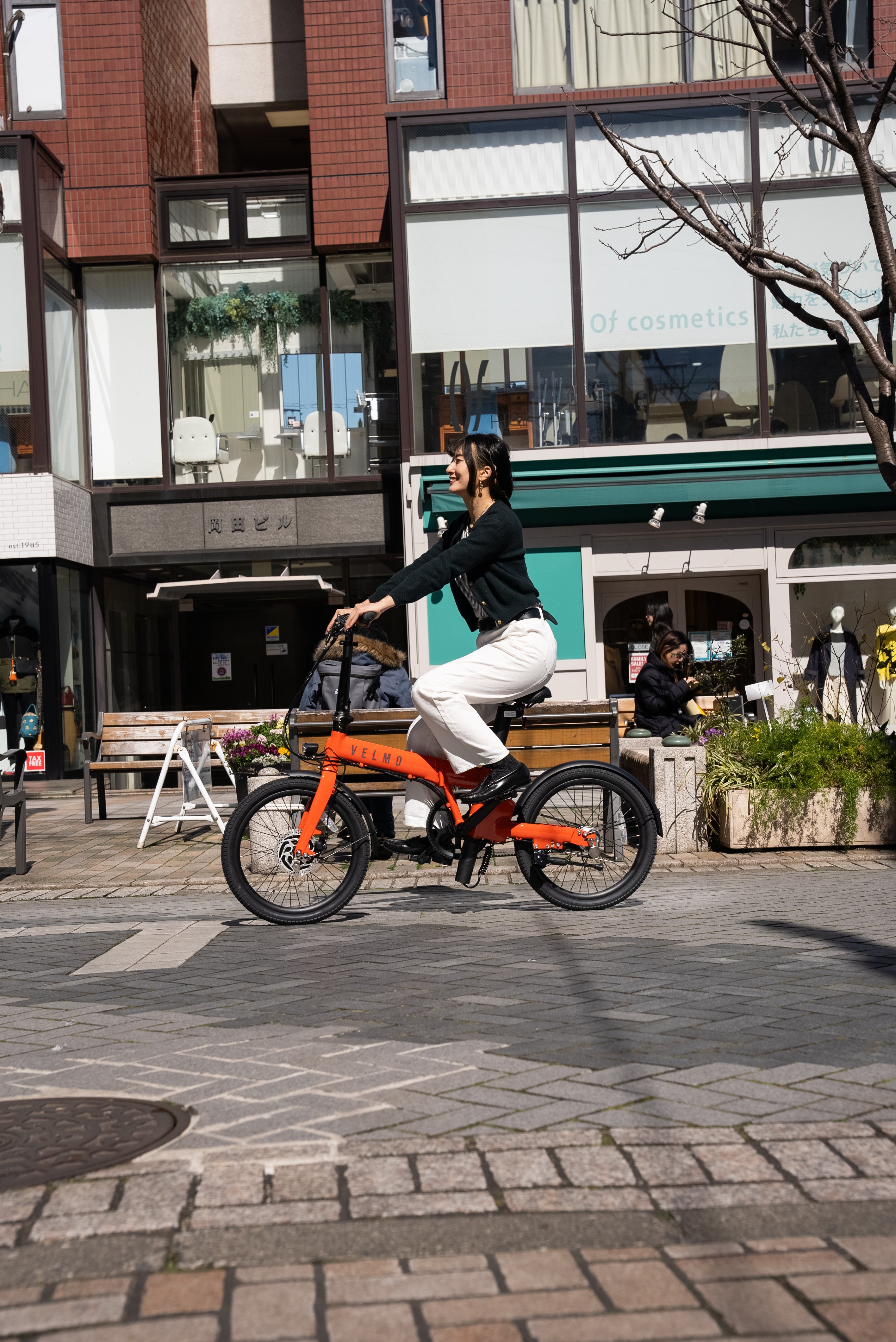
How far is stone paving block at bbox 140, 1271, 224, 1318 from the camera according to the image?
234cm

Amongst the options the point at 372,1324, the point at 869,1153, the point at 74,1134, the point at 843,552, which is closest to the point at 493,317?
the point at 843,552

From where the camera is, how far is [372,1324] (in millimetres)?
2275

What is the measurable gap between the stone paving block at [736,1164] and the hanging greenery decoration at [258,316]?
17.9 meters

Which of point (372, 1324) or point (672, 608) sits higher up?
point (672, 608)

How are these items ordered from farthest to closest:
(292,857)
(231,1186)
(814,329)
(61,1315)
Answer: (814,329) < (292,857) < (231,1186) < (61,1315)

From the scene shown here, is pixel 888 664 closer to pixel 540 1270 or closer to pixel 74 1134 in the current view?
pixel 74 1134

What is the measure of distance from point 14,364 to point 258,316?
12.1ft

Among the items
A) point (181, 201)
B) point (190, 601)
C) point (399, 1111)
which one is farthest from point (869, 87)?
point (399, 1111)

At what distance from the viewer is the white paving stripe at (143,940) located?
5.76 metres

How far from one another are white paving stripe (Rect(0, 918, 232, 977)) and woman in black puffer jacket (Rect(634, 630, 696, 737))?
447 centimetres

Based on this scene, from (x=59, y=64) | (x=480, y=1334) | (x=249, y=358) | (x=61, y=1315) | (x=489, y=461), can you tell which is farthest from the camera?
(x=249, y=358)

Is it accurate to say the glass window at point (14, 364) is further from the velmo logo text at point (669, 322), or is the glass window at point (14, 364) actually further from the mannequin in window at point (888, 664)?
the mannequin in window at point (888, 664)

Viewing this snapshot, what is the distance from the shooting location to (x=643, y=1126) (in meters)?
3.27

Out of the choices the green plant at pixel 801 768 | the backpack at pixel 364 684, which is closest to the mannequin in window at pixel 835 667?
the green plant at pixel 801 768
